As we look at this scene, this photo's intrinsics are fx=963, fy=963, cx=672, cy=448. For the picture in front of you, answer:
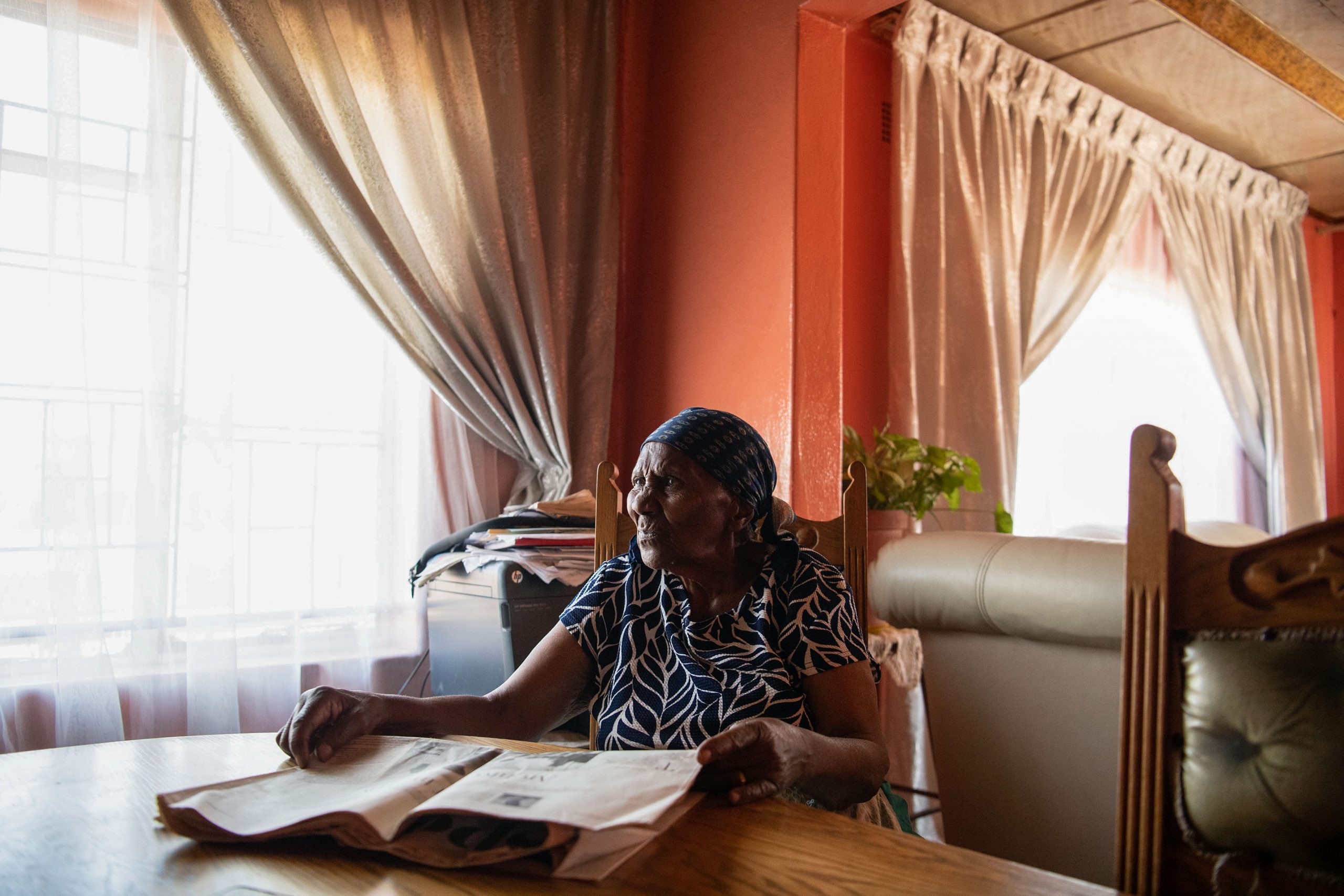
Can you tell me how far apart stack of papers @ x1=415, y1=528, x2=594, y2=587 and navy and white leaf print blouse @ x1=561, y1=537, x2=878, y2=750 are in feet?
2.23

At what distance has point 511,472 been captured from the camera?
117 inches

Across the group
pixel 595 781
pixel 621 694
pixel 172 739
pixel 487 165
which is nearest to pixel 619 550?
pixel 621 694

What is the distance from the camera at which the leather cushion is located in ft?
2.06

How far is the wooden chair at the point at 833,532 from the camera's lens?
1.66m

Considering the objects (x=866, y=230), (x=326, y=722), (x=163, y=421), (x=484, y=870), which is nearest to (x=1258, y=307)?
(x=866, y=230)

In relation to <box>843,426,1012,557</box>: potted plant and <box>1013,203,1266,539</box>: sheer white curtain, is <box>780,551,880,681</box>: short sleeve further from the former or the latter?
<box>1013,203,1266,539</box>: sheer white curtain

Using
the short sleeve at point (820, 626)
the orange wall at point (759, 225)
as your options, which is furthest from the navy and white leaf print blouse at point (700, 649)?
the orange wall at point (759, 225)

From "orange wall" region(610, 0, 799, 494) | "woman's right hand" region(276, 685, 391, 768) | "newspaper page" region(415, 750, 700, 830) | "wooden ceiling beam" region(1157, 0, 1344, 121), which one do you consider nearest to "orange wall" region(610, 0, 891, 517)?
"orange wall" region(610, 0, 799, 494)

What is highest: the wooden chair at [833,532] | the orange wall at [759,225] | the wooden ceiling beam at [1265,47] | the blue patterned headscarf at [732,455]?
the wooden ceiling beam at [1265,47]

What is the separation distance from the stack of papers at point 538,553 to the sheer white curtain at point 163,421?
42cm

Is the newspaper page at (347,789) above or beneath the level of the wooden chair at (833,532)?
beneath

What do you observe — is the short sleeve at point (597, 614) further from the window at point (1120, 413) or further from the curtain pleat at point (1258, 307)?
the curtain pleat at point (1258, 307)

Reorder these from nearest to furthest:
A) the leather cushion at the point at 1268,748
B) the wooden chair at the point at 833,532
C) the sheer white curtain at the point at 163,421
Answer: the leather cushion at the point at 1268,748 < the wooden chair at the point at 833,532 < the sheer white curtain at the point at 163,421

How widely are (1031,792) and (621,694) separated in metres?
0.79
